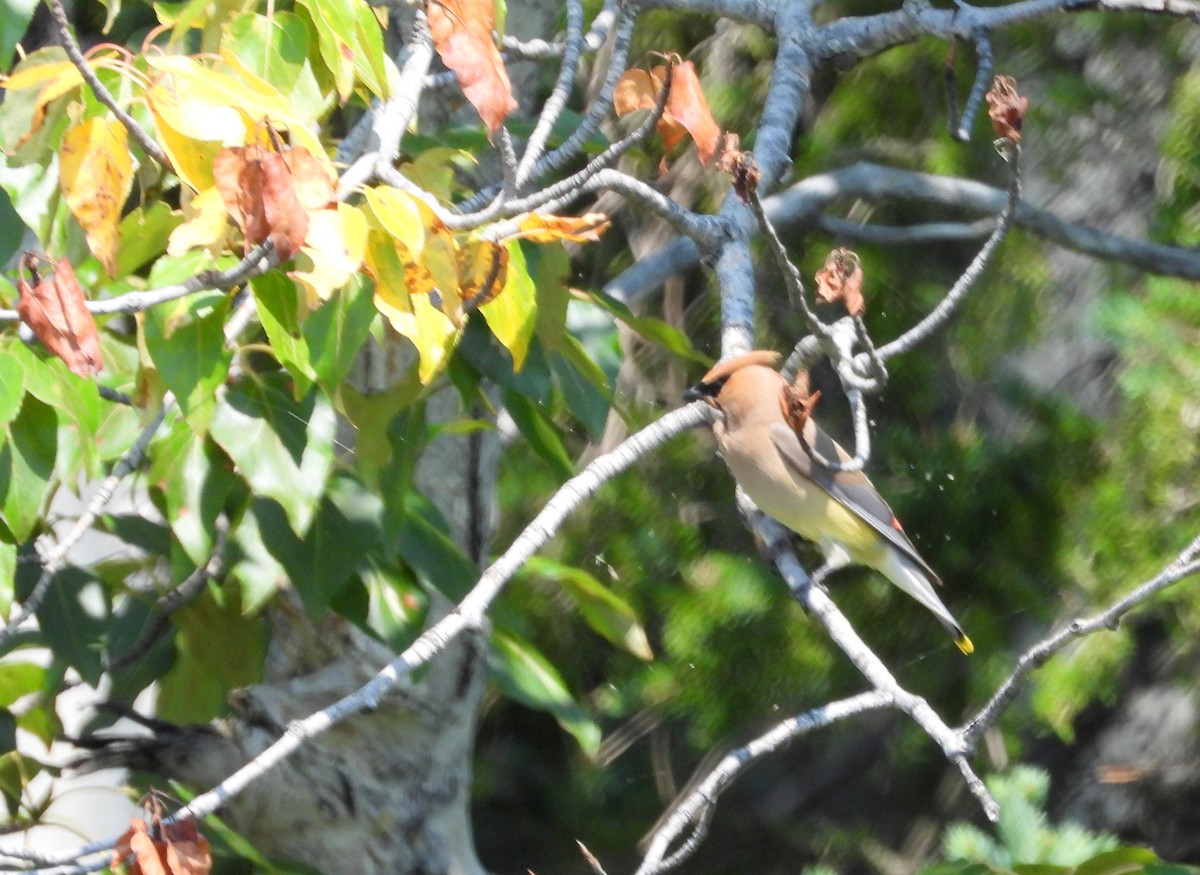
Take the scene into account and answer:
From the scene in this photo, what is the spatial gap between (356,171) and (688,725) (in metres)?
3.29

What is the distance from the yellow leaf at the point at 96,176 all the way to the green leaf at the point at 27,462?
373 mm

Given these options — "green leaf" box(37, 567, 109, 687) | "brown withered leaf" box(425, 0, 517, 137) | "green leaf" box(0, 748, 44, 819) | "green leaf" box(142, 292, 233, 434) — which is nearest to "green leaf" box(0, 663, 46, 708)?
"green leaf" box(0, 748, 44, 819)

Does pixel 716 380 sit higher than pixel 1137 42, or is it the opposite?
pixel 1137 42

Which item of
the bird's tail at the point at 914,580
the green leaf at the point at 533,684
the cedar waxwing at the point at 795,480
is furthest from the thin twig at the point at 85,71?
the bird's tail at the point at 914,580

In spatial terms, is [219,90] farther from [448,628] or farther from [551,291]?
[551,291]

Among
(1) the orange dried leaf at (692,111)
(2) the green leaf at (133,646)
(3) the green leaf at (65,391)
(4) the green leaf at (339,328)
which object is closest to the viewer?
(4) the green leaf at (339,328)

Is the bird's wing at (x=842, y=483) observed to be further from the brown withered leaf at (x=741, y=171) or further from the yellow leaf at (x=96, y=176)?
the yellow leaf at (x=96, y=176)

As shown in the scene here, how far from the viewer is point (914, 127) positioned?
439 centimetres

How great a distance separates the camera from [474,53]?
171 centimetres

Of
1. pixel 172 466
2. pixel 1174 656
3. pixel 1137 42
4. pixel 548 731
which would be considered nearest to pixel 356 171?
pixel 172 466

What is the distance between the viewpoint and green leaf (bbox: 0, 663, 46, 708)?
2.95 metres

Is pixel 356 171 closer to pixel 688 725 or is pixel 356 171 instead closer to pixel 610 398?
pixel 610 398

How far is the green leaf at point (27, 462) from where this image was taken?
2010 mm

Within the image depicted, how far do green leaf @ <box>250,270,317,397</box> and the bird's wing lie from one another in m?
1.18
